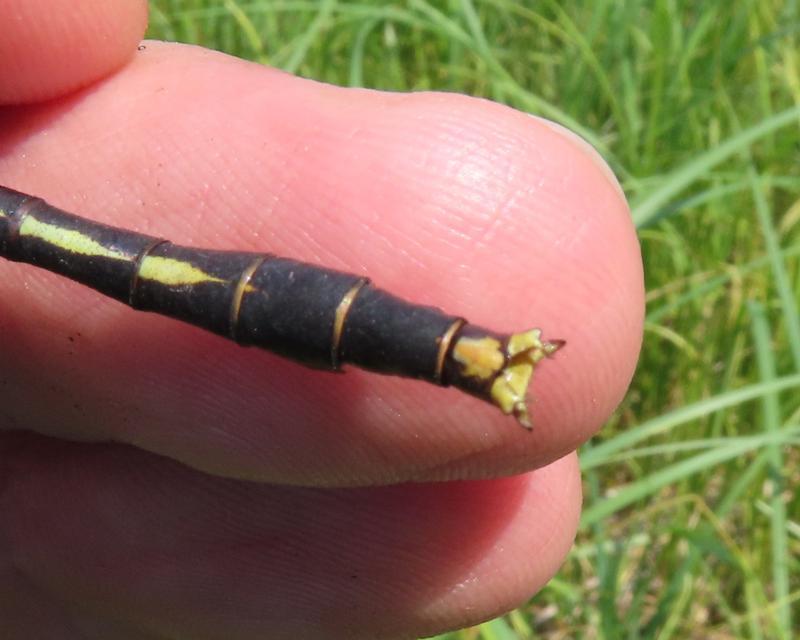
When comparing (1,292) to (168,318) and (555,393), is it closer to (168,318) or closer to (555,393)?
(168,318)

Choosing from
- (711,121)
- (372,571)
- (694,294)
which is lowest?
Answer: (372,571)

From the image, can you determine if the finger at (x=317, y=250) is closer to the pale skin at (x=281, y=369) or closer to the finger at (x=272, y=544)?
the pale skin at (x=281, y=369)

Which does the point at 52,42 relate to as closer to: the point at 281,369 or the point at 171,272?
the point at 171,272

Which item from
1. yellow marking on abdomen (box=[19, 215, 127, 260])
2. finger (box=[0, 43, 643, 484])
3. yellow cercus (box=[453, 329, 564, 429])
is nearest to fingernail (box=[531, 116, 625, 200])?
finger (box=[0, 43, 643, 484])

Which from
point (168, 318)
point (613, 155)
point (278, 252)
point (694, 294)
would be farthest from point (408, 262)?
point (613, 155)

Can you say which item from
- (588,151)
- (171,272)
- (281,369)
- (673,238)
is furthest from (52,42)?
(673,238)

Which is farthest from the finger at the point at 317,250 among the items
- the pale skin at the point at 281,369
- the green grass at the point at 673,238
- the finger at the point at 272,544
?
the green grass at the point at 673,238
